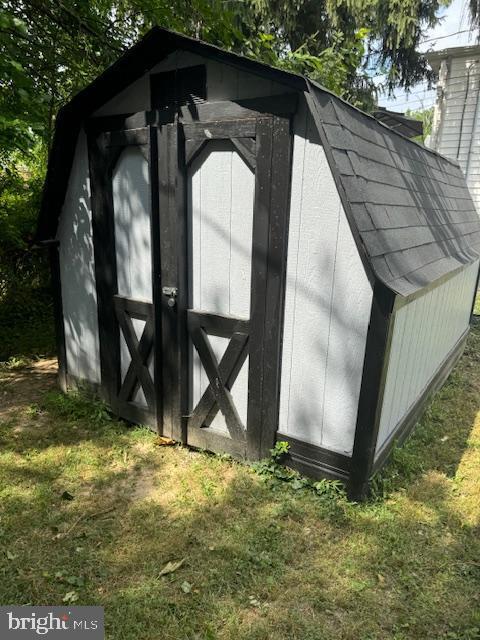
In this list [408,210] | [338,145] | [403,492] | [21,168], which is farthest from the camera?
[21,168]

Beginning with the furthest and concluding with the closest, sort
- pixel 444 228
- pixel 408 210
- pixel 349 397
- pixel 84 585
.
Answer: pixel 444 228 < pixel 408 210 < pixel 349 397 < pixel 84 585

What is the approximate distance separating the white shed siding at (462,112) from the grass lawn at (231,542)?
33.3ft

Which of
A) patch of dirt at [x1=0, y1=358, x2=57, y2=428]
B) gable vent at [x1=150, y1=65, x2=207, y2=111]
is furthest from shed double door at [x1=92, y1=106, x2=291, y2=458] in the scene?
patch of dirt at [x1=0, y1=358, x2=57, y2=428]

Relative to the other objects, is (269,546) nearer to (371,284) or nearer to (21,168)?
(371,284)

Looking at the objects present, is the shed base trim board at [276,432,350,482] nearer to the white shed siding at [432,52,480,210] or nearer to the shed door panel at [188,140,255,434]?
the shed door panel at [188,140,255,434]

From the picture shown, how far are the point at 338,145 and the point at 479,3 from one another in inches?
507

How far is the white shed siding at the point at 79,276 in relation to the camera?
4070mm

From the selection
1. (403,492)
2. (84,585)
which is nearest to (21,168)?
(84,585)

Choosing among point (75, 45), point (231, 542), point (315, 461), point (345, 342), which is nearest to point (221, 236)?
point (345, 342)

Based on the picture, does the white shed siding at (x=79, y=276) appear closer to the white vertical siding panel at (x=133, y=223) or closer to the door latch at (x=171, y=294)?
the white vertical siding panel at (x=133, y=223)

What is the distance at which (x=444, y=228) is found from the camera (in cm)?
440

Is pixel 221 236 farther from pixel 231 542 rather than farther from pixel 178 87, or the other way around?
pixel 231 542

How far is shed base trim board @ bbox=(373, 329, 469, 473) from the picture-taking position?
10.8 ft

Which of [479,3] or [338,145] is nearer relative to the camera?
[338,145]
